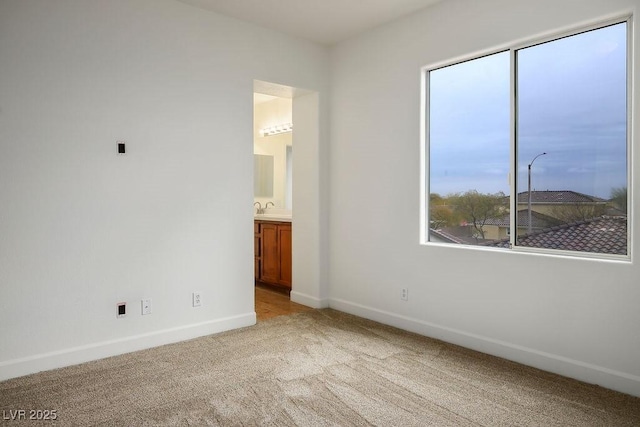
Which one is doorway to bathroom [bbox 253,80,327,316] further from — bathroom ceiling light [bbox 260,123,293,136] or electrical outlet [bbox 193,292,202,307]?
electrical outlet [bbox 193,292,202,307]

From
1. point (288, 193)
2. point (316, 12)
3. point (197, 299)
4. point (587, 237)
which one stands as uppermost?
point (316, 12)

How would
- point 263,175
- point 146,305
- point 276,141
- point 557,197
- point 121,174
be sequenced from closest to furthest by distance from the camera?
point 557,197
point 121,174
point 146,305
point 276,141
point 263,175

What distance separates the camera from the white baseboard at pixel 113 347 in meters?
2.75

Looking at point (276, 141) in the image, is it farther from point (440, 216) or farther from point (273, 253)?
point (440, 216)

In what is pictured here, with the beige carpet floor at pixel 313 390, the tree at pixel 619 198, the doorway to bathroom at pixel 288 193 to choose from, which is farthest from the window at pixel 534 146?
the doorway to bathroom at pixel 288 193

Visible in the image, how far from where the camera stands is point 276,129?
618 cm

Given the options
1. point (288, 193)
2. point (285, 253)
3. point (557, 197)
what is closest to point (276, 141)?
point (288, 193)

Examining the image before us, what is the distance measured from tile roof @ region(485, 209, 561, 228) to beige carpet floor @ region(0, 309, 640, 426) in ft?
3.24

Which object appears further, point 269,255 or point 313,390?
point 269,255

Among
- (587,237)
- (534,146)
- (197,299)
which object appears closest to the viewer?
(587,237)

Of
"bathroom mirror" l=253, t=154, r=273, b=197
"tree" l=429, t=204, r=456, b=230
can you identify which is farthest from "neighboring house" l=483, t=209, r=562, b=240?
"bathroom mirror" l=253, t=154, r=273, b=197

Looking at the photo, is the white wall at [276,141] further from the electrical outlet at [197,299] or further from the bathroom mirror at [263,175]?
the electrical outlet at [197,299]

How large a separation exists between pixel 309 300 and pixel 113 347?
1996 mm

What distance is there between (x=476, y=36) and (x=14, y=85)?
3.24m
